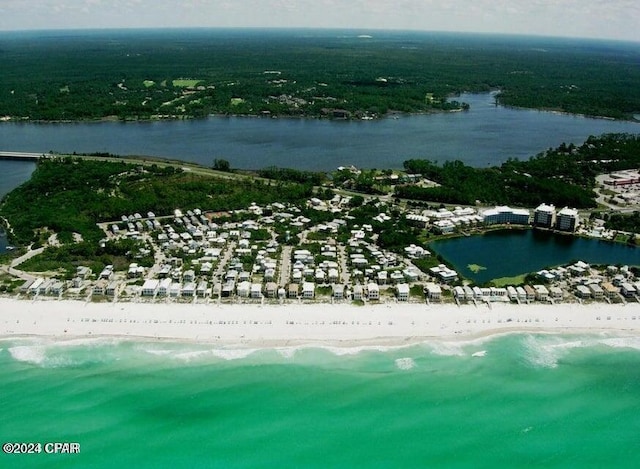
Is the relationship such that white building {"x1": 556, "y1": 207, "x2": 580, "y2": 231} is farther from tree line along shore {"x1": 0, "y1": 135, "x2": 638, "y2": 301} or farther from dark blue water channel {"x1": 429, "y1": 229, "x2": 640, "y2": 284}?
tree line along shore {"x1": 0, "y1": 135, "x2": 638, "y2": 301}

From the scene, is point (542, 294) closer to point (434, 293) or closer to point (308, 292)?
point (434, 293)

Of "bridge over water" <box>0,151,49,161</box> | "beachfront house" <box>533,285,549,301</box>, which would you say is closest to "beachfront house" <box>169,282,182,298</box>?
"beachfront house" <box>533,285,549,301</box>

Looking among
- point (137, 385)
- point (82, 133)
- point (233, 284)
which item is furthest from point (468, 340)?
point (82, 133)

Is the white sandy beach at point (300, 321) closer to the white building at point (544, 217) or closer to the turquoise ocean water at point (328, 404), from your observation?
the turquoise ocean water at point (328, 404)

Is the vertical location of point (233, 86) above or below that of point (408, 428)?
above

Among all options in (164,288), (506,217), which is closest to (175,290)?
(164,288)

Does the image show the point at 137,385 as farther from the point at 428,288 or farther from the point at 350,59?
the point at 350,59

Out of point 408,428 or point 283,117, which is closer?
point 408,428
